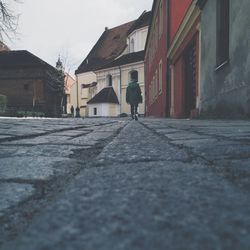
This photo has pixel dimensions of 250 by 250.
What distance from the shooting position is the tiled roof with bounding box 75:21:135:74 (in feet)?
152

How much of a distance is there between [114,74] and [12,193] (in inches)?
1544

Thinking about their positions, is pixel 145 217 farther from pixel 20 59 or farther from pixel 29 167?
pixel 20 59

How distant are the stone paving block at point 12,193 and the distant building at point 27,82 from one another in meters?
34.7

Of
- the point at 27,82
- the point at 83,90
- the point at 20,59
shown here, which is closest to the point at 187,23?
the point at 27,82

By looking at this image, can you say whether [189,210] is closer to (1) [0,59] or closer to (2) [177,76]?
(2) [177,76]

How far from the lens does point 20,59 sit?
1479 inches

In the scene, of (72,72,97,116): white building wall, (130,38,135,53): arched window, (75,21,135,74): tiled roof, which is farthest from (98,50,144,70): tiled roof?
(72,72,97,116): white building wall

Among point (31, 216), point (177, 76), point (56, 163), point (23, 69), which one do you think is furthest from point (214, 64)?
Result: point (23, 69)

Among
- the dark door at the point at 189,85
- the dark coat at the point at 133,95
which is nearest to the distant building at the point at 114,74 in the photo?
the dark coat at the point at 133,95

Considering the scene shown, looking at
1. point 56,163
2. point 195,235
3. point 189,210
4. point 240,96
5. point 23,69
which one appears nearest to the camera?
point 195,235

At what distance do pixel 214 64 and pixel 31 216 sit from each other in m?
6.98

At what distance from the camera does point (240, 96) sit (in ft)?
18.3

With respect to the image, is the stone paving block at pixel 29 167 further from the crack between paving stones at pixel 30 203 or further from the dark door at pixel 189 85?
the dark door at pixel 189 85

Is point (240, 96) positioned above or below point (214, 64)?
below
